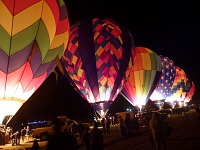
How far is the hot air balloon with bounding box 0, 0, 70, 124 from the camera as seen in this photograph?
1029 cm

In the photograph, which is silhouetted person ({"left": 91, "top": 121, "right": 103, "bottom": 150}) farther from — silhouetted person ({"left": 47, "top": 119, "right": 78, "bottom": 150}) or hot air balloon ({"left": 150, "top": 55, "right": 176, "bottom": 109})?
hot air balloon ({"left": 150, "top": 55, "right": 176, "bottom": 109})

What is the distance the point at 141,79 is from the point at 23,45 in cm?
1452

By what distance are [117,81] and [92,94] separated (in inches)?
75.2

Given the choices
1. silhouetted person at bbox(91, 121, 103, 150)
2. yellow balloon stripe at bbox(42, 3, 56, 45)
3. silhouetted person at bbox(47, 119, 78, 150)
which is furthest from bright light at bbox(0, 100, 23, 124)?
silhouetted person at bbox(47, 119, 78, 150)

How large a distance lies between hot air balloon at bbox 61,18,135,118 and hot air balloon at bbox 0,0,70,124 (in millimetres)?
4957

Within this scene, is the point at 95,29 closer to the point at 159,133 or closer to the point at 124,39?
the point at 124,39

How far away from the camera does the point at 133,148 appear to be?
9492 mm

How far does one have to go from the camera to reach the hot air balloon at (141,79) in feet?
76.9

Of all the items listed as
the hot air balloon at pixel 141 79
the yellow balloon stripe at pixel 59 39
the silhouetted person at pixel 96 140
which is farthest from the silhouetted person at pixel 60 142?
the hot air balloon at pixel 141 79

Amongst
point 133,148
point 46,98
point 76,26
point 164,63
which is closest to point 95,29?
point 76,26

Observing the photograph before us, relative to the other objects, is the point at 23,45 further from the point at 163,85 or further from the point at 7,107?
the point at 163,85

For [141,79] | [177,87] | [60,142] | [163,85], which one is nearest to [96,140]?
[60,142]

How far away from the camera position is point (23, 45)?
35.4ft

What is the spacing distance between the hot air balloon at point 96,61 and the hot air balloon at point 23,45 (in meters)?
4.96
